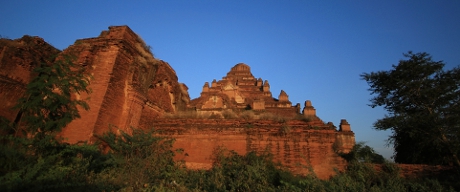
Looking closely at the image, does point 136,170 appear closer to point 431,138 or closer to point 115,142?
point 115,142

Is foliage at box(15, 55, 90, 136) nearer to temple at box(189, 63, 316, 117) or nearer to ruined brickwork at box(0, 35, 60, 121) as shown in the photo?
ruined brickwork at box(0, 35, 60, 121)

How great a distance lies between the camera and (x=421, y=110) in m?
13.5

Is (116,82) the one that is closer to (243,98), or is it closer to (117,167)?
(117,167)

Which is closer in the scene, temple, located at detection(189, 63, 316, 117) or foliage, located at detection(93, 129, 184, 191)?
foliage, located at detection(93, 129, 184, 191)

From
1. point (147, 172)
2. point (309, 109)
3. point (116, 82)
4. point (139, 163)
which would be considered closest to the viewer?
point (147, 172)

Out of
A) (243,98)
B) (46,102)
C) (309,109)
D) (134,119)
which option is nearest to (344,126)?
(309,109)

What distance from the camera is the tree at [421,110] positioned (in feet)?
38.6

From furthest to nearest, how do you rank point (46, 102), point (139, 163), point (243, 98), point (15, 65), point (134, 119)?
1. point (243, 98)
2. point (134, 119)
3. point (15, 65)
4. point (139, 163)
5. point (46, 102)

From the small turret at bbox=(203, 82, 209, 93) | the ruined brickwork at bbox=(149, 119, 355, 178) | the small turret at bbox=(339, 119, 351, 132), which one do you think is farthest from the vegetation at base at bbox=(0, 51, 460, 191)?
the small turret at bbox=(203, 82, 209, 93)

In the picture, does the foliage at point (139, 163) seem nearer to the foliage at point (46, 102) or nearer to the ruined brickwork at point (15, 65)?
the foliage at point (46, 102)

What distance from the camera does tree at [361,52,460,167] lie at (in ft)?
38.6

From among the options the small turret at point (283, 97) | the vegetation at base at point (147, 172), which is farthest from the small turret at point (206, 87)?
the vegetation at base at point (147, 172)

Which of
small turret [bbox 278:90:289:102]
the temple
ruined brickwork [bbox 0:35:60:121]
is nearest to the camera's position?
ruined brickwork [bbox 0:35:60:121]

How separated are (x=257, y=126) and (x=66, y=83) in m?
6.37
